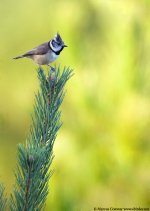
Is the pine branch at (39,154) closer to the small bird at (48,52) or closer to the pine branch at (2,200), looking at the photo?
the pine branch at (2,200)

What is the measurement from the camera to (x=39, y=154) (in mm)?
618

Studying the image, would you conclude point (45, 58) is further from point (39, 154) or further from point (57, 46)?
point (39, 154)

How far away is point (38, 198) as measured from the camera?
0.65 meters

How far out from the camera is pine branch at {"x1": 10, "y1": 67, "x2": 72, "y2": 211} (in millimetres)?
622

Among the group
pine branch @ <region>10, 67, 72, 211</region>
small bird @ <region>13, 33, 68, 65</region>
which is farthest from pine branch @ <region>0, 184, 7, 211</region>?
small bird @ <region>13, 33, 68, 65</region>

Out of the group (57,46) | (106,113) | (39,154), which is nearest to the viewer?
(39,154)

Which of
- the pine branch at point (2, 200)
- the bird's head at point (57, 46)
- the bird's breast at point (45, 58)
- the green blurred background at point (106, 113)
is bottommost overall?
the pine branch at point (2, 200)

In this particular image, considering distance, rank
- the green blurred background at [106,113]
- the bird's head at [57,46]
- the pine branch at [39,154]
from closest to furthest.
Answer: the pine branch at [39,154], the bird's head at [57,46], the green blurred background at [106,113]

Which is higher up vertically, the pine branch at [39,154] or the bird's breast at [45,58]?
the bird's breast at [45,58]

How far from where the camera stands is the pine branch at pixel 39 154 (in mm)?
622

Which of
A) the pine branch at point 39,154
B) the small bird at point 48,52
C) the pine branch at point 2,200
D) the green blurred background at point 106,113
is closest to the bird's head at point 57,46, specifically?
the small bird at point 48,52

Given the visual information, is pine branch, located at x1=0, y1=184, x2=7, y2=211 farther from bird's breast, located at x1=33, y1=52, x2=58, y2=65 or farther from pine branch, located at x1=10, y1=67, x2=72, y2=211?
bird's breast, located at x1=33, y1=52, x2=58, y2=65

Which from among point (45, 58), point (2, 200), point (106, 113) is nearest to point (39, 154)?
point (2, 200)

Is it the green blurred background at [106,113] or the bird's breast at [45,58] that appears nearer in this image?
the bird's breast at [45,58]
